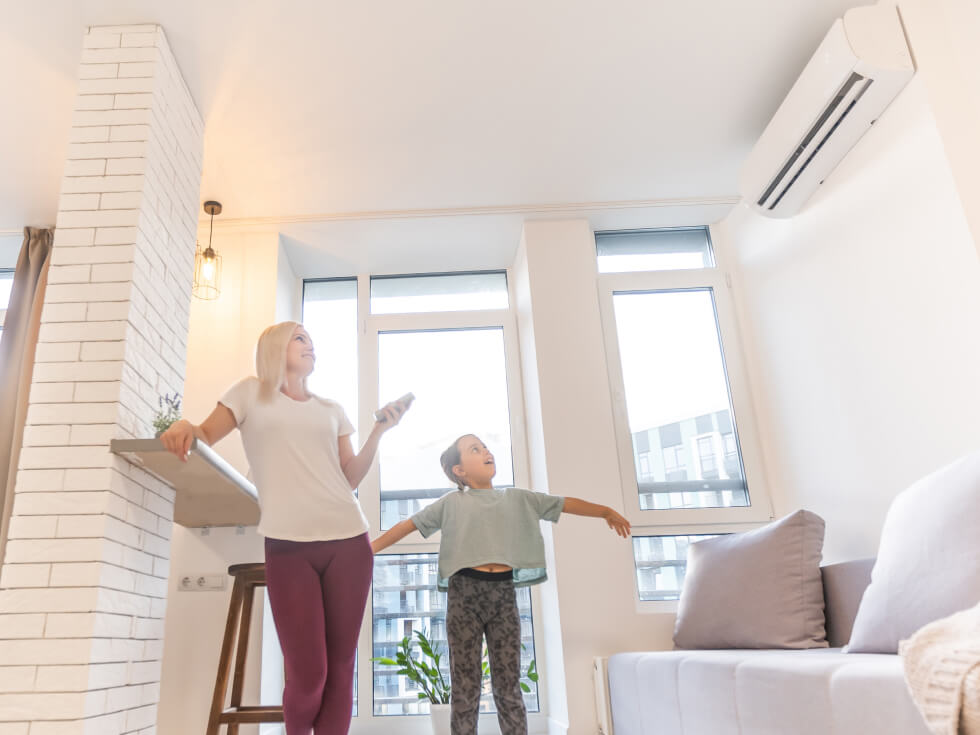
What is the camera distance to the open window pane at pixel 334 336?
390 centimetres

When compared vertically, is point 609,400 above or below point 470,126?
below

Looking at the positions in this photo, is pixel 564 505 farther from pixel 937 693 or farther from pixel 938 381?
pixel 937 693

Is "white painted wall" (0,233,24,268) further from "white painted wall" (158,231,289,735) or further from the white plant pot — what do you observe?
the white plant pot

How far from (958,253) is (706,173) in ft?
4.93

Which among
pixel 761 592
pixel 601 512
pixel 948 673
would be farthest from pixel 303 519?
pixel 761 592

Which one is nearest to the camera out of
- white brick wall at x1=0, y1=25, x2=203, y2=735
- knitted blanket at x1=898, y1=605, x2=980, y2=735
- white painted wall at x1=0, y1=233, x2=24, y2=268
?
knitted blanket at x1=898, y1=605, x2=980, y2=735

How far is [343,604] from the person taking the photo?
195 centimetres

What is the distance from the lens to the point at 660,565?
3.42 m

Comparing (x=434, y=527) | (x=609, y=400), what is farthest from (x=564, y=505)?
(x=609, y=400)

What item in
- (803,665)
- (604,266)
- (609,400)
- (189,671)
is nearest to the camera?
(803,665)

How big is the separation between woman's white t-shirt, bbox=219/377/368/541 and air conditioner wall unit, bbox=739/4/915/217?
6.66ft

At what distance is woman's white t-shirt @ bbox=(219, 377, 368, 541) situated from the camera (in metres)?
1.96

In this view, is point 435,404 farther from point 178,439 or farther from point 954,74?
point 954,74

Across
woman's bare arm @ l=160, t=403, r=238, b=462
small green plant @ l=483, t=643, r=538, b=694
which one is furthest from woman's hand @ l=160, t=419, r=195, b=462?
small green plant @ l=483, t=643, r=538, b=694
